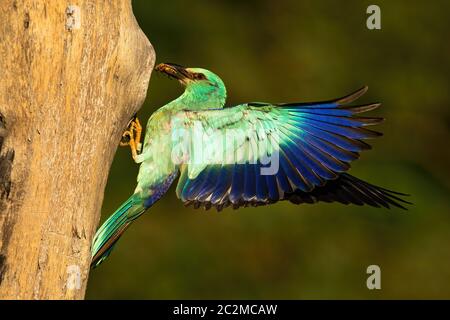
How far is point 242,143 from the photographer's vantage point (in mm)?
3676

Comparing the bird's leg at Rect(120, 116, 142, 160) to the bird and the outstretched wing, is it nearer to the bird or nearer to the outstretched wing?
the bird

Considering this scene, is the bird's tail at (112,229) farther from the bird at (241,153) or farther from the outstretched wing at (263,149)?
the outstretched wing at (263,149)

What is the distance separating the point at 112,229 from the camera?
3.57 metres

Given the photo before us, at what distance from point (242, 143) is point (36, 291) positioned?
991mm

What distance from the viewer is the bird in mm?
3584

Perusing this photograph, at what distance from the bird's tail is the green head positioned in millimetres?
492

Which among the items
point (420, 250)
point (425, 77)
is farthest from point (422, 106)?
point (420, 250)

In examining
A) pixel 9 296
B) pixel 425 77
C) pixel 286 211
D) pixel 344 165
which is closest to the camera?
pixel 9 296

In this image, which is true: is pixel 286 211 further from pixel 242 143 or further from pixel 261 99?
pixel 242 143

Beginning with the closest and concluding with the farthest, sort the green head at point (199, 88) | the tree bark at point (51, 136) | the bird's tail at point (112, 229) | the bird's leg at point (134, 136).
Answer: the tree bark at point (51, 136) < the bird's tail at point (112, 229) < the bird's leg at point (134, 136) < the green head at point (199, 88)

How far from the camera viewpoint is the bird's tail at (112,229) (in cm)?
354

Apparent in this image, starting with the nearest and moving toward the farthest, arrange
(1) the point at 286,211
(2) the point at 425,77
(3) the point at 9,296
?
1. (3) the point at 9,296
2. (1) the point at 286,211
3. (2) the point at 425,77

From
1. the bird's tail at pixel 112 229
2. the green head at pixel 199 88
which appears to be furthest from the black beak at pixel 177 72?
the bird's tail at pixel 112 229

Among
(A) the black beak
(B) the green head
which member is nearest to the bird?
(B) the green head
